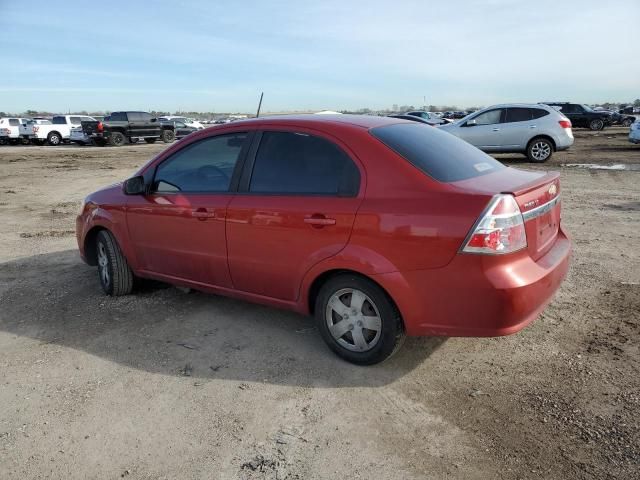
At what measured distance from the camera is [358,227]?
3207 mm

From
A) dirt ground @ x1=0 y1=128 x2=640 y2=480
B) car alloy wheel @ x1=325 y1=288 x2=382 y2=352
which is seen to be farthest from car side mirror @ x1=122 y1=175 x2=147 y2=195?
car alloy wheel @ x1=325 y1=288 x2=382 y2=352

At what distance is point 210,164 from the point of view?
4.16 m

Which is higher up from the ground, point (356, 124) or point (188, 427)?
point (356, 124)

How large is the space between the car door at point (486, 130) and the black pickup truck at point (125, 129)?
20.5 m

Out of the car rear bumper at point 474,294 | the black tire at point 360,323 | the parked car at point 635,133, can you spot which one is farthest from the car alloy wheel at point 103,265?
the parked car at point 635,133

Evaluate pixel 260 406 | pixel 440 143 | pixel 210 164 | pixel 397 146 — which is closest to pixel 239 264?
pixel 210 164

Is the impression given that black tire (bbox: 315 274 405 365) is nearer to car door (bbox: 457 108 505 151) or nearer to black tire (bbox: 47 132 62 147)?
car door (bbox: 457 108 505 151)

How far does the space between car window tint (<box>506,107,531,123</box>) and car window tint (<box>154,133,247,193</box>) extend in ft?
42.3

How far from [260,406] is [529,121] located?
1412cm

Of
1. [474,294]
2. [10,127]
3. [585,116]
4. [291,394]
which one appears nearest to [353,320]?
[291,394]

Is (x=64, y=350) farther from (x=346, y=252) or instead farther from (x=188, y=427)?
(x=346, y=252)

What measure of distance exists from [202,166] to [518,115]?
42.7 feet

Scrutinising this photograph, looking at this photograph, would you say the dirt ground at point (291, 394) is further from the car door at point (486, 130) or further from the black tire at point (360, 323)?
the car door at point (486, 130)

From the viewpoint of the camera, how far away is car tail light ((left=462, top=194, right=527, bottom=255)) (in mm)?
2852
